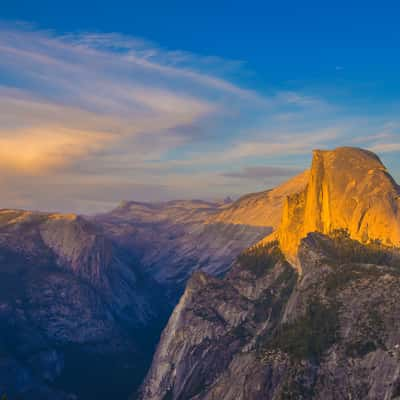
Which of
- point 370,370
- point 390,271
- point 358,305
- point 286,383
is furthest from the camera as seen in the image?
point 390,271

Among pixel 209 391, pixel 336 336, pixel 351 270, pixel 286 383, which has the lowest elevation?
pixel 209 391

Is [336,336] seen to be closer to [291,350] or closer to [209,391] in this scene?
[291,350]

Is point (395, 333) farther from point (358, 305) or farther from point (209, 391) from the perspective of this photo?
point (209, 391)

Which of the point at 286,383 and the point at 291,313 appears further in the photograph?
the point at 291,313

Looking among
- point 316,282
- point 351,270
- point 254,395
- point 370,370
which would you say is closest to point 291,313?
point 316,282

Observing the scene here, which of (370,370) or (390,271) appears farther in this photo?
(390,271)

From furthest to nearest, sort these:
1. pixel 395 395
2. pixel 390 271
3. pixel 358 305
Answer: pixel 390 271, pixel 358 305, pixel 395 395

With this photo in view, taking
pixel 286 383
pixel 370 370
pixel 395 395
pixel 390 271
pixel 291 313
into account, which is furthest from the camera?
pixel 291 313

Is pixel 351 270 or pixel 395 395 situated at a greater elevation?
pixel 351 270

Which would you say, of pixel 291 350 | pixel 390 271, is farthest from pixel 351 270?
pixel 291 350

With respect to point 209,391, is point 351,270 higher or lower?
higher
